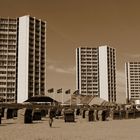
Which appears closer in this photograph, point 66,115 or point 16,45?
point 66,115

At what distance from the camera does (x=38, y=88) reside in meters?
147

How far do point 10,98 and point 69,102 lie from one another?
29607 millimetres

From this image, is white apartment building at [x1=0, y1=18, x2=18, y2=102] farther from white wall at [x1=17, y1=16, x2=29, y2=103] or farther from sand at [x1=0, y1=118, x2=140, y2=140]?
sand at [x1=0, y1=118, x2=140, y2=140]

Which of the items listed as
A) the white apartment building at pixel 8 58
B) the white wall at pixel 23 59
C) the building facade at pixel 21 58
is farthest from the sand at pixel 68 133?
the white apartment building at pixel 8 58

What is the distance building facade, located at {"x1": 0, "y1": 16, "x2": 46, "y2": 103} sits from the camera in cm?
14425

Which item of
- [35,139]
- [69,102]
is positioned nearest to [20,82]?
[69,102]

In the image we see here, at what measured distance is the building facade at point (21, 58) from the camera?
144 meters

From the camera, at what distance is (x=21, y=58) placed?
150 m

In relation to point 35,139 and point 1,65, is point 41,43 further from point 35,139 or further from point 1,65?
point 35,139

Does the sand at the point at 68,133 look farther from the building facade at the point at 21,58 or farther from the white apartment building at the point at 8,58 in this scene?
the white apartment building at the point at 8,58

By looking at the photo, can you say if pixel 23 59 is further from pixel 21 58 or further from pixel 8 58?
pixel 8 58

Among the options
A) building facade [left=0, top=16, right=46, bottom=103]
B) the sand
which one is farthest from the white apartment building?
the sand

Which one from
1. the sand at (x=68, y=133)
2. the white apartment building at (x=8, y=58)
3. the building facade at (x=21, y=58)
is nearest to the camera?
the sand at (x=68, y=133)

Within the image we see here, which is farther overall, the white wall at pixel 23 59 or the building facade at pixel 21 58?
the building facade at pixel 21 58
